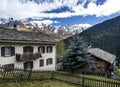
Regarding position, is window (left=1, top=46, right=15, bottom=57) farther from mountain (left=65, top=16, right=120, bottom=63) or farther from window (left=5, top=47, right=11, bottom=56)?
mountain (left=65, top=16, right=120, bottom=63)

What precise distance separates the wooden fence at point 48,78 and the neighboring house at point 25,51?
10714 mm

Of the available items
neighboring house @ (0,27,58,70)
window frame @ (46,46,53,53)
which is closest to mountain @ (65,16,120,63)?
window frame @ (46,46,53,53)

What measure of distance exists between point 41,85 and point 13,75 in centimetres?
292

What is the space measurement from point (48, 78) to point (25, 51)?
46.8 feet

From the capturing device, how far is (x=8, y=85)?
18.0m

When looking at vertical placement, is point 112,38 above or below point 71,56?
above

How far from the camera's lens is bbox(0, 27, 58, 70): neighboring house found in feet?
106

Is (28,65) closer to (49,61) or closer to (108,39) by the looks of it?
(49,61)

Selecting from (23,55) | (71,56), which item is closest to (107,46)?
(71,56)

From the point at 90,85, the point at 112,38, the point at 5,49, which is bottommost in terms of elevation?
the point at 90,85

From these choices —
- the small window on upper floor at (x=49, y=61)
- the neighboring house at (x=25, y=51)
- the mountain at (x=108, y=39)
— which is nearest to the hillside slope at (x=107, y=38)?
the mountain at (x=108, y=39)

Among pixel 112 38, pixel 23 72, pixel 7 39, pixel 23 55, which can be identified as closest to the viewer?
pixel 23 72

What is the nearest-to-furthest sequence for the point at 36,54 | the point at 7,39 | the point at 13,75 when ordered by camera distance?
the point at 13,75 → the point at 7,39 → the point at 36,54

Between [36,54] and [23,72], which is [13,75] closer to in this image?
[23,72]
